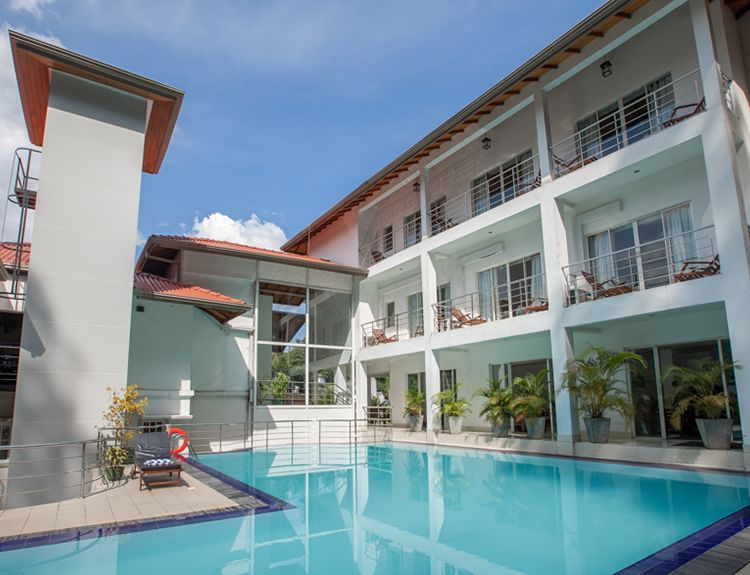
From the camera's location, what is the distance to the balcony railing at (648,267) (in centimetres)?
1005

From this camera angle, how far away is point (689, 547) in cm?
467

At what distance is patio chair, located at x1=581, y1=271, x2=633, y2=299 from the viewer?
10773mm

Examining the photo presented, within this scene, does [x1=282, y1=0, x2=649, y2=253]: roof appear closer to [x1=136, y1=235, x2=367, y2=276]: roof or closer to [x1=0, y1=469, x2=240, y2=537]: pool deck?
[x1=136, y1=235, x2=367, y2=276]: roof

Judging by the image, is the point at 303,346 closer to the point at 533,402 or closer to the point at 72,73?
the point at 533,402

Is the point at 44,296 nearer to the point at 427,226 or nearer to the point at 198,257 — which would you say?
the point at 198,257

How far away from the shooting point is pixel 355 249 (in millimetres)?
20734

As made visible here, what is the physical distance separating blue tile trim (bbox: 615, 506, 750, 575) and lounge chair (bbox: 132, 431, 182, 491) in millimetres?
6538

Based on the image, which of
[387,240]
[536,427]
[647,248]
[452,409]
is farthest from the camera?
[387,240]

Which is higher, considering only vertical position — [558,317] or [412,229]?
[412,229]

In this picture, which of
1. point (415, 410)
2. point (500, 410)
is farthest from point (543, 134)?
point (415, 410)

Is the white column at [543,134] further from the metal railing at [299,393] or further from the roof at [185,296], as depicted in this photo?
the metal railing at [299,393]

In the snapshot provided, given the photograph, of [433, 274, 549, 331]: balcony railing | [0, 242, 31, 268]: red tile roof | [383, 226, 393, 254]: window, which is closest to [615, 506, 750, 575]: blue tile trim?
[433, 274, 549, 331]: balcony railing

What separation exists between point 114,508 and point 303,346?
10.9 m

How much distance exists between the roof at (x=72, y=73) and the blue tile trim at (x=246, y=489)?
665cm
